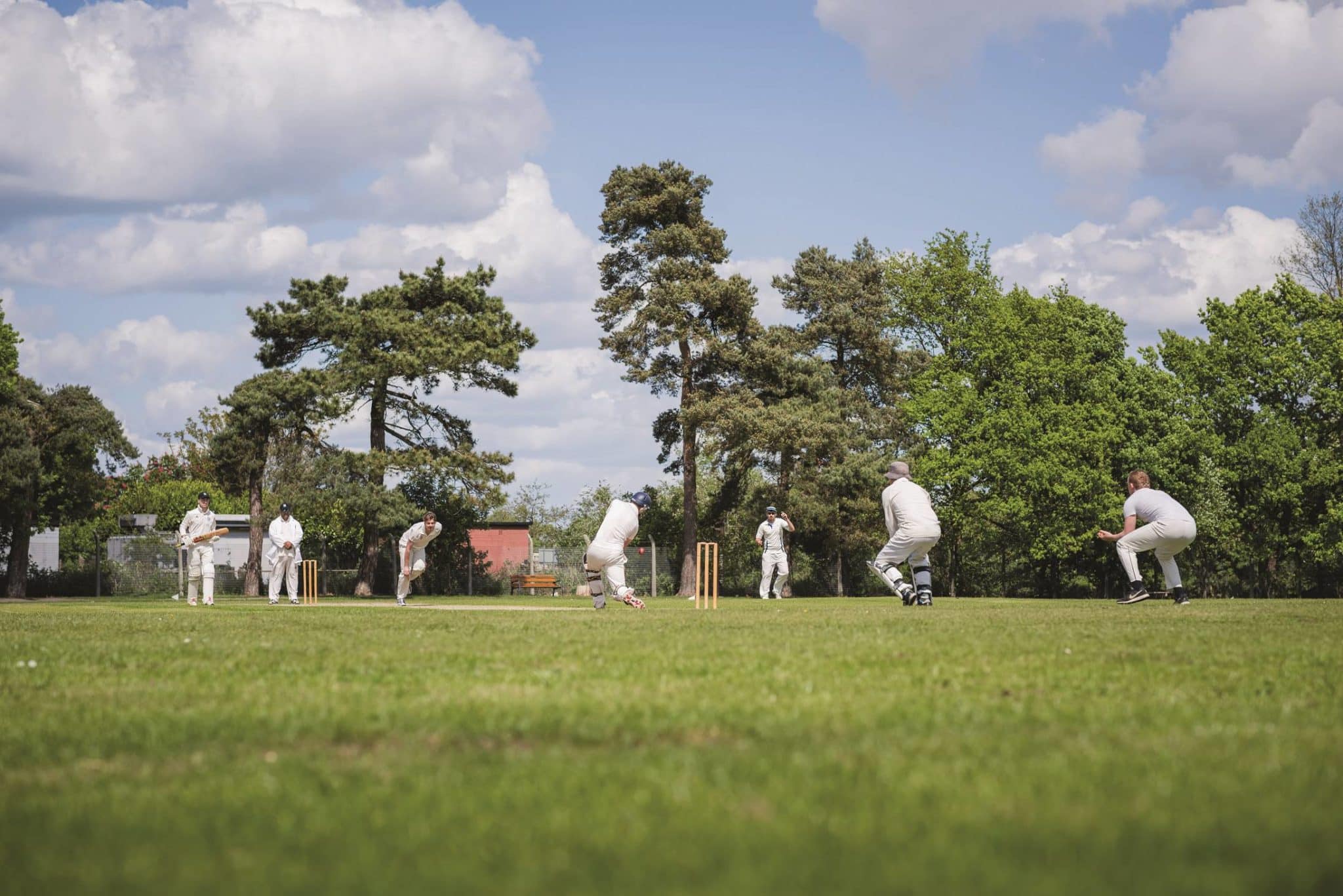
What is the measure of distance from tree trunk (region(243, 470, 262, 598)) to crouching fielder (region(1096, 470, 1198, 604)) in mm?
34744

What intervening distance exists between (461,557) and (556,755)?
47496 mm

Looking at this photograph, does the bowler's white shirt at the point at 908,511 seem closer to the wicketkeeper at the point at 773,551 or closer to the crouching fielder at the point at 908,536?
the crouching fielder at the point at 908,536

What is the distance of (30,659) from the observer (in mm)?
9766

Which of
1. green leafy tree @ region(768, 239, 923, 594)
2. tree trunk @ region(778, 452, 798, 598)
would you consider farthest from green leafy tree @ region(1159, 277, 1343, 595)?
tree trunk @ region(778, 452, 798, 598)

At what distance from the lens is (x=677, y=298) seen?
48.9m

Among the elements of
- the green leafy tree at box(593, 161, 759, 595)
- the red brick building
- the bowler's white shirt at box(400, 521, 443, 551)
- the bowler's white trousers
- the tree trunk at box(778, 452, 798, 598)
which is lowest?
the bowler's white trousers

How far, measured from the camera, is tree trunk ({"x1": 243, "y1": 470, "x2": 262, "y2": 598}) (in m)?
47.3

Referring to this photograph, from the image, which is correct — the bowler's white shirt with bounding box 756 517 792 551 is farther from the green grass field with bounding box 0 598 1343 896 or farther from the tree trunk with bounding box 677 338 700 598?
the green grass field with bounding box 0 598 1343 896

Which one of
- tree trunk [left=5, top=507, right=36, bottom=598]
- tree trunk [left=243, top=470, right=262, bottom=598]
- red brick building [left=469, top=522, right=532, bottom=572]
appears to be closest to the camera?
tree trunk [left=243, top=470, right=262, bottom=598]

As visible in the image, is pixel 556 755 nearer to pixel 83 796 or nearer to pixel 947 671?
pixel 83 796

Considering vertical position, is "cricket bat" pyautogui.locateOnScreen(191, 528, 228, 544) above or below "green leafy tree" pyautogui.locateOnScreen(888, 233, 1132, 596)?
below

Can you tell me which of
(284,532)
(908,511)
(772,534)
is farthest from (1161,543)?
(284,532)

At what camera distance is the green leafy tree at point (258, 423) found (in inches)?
1774

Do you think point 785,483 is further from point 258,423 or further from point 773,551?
point 258,423
